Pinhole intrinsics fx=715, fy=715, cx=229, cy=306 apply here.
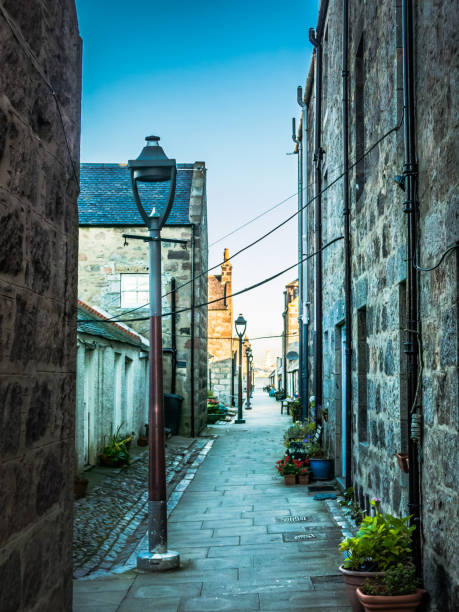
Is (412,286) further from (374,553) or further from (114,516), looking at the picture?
(114,516)

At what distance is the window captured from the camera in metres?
20.2

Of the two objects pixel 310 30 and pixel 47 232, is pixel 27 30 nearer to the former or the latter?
pixel 47 232

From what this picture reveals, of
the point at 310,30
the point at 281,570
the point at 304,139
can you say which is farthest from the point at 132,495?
the point at 304,139

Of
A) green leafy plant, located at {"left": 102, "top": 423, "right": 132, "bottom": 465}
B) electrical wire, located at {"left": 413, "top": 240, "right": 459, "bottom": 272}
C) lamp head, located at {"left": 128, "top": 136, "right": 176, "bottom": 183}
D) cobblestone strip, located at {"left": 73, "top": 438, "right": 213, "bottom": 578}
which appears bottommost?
cobblestone strip, located at {"left": 73, "top": 438, "right": 213, "bottom": 578}

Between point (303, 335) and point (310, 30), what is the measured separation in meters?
8.45

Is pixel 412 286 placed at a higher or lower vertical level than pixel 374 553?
higher

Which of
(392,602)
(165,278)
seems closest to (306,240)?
(165,278)

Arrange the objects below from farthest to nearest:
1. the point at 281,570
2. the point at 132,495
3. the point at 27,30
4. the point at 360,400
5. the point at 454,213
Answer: the point at 132,495
the point at 360,400
the point at 281,570
the point at 454,213
the point at 27,30

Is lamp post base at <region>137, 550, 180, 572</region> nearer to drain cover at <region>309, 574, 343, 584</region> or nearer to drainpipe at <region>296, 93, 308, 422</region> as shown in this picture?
drain cover at <region>309, 574, 343, 584</region>

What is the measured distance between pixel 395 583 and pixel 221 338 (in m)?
35.7

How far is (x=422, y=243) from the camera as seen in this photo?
16.4 feet

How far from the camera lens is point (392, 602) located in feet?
14.6

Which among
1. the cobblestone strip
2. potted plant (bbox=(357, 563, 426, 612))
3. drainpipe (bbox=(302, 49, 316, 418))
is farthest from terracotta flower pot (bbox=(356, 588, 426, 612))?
drainpipe (bbox=(302, 49, 316, 418))

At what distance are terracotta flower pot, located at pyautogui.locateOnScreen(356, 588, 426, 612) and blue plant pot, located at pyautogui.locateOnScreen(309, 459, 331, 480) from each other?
6629 mm
